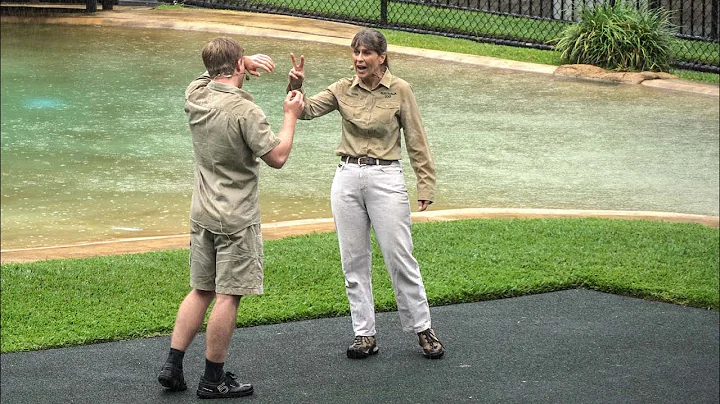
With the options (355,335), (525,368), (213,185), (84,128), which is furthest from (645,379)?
(84,128)

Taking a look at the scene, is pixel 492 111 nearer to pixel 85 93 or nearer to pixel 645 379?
pixel 85 93

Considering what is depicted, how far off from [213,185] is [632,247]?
3981mm

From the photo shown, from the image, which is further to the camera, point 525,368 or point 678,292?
point 678,292

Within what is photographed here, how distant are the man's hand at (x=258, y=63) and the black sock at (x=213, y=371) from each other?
4.15ft

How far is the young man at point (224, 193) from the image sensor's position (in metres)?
5.15

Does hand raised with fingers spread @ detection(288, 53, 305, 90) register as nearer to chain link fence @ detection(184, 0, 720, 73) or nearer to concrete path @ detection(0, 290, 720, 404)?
concrete path @ detection(0, 290, 720, 404)

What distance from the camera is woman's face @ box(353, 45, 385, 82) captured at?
5.76m

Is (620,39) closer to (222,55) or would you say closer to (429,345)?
(429,345)

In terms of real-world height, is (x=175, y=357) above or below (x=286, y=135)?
below

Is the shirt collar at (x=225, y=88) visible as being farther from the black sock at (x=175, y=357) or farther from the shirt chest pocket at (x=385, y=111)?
the black sock at (x=175, y=357)

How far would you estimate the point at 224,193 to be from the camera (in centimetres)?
526

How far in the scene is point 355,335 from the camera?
613cm

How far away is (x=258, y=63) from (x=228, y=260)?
0.84m

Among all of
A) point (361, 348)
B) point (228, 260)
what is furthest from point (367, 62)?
point (361, 348)
